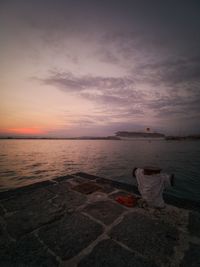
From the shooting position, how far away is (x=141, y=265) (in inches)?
94.9

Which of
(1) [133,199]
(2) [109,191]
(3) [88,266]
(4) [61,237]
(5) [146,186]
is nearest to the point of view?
(3) [88,266]

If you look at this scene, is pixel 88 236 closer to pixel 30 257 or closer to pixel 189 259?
pixel 30 257

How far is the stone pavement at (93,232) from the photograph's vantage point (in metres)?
2.55

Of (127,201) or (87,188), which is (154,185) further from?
(87,188)

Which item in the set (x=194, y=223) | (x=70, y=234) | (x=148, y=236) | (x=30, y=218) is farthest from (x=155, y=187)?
(x=30, y=218)

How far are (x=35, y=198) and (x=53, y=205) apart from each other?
0.96m

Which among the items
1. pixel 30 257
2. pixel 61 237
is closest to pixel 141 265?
pixel 61 237

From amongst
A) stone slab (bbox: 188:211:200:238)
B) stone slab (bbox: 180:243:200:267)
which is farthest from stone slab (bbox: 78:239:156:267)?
stone slab (bbox: 188:211:200:238)

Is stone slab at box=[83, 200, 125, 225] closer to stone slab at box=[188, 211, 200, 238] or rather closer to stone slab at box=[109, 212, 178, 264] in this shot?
stone slab at box=[109, 212, 178, 264]

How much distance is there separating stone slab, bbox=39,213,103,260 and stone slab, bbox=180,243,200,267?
167cm

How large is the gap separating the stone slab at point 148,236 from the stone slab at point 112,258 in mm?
181

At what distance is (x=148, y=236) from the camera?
3.10 m

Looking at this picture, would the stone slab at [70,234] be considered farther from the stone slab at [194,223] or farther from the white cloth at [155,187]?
the stone slab at [194,223]

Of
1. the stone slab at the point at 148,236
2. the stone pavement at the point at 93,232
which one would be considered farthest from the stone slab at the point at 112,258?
the stone slab at the point at 148,236
